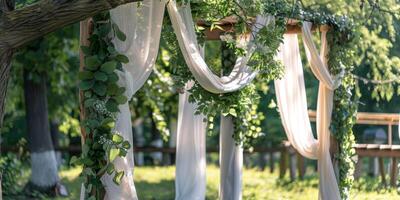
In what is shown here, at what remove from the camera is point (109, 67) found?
6.25 metres

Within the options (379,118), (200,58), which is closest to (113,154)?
(200,58)

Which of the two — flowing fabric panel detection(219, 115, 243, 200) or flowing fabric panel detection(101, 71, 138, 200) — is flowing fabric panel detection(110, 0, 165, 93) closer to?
flowing fabric panel detection(101, 71, 138, 200)

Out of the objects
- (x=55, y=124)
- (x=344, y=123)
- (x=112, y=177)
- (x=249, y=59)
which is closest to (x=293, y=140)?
(x=344, y=123)

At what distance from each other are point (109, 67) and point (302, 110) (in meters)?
4.14

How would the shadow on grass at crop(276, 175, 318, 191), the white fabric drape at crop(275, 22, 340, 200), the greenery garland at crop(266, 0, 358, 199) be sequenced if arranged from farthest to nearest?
1. the shadow on grass at crop(276, 175, 318, 191)
2. the white fabric drape at crop(275, 22, 340, 200)
3. the greenery garland at crop(266, 0, 358, 199)

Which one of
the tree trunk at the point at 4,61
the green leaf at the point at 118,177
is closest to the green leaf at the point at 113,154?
the green leaf at the point at 118,177

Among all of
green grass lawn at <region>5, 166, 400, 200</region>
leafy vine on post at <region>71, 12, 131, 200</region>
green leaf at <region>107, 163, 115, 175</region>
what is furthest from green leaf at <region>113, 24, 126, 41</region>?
green grass lawn at <region>5, 166, 400, 200</region>

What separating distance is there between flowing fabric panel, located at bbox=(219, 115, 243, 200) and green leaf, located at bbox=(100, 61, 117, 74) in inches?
165

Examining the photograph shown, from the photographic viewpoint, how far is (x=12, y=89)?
569 inches

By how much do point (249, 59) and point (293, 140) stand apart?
7.23 ft

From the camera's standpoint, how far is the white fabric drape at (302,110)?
9.73m

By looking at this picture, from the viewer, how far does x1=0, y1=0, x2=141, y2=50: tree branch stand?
5594mm

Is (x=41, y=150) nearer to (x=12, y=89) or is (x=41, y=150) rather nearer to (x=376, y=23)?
(x=12, y=89)

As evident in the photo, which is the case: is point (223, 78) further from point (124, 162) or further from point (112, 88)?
point (112, 88)
